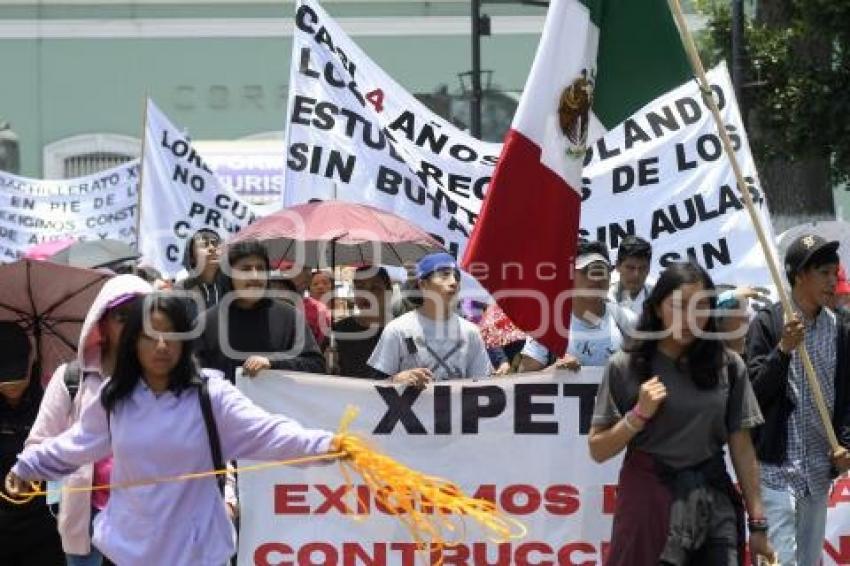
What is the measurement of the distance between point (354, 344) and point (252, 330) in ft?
4.84

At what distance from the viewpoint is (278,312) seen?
857cm

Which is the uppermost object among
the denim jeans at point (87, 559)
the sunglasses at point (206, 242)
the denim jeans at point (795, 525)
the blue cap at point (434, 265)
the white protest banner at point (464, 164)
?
the white protest banner at point (464, 164)

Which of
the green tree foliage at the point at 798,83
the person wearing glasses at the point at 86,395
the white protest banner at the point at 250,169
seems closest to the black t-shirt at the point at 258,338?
the person wearing glasses at the point at 86,395

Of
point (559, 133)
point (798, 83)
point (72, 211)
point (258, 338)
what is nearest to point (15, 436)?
point (258, 338)

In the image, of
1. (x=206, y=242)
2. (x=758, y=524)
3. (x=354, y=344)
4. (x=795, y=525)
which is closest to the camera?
(x=758, y=524)

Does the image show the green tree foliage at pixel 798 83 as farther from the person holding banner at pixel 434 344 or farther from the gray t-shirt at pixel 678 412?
the gray t-shirt at pixel 678 412

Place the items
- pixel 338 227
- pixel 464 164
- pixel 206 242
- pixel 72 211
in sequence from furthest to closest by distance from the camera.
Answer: pixel 72 211 → pixel 464 164 → pixel 206 242 → pixel 338 227

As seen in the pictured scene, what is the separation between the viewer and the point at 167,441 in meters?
6.25

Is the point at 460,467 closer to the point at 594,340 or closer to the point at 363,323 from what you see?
the point at 594,340

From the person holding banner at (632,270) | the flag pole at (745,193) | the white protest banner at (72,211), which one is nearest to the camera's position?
the flag pole at (745,193)

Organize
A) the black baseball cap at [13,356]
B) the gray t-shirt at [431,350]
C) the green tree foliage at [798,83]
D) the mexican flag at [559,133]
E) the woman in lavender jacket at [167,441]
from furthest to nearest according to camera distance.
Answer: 1. the green tree foliage at [798,83]
2. the gray t-shirt at [431,350]
3. the black baseball cap at [13,356]
4. the mexican flag at [559,133]
5. the woman in lavender jacket at [167,441]

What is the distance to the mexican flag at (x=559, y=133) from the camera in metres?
7.50

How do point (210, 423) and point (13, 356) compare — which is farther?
point (13, 356)

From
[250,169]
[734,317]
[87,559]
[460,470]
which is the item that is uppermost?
[250,169]
